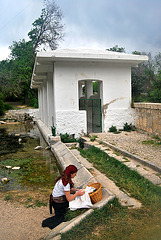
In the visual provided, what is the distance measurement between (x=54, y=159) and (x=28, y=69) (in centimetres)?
2638

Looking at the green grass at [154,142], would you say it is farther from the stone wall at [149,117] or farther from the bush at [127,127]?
the bush at [127,127]

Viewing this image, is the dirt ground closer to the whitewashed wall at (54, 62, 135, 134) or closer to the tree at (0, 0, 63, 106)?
the whitewashed wall at (54, 62, 135, 134)

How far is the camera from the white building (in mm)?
11484

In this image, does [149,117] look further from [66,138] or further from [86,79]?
[66,138]

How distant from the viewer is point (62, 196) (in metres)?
4.40

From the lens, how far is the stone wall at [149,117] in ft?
33.8

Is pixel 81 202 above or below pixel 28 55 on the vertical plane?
below

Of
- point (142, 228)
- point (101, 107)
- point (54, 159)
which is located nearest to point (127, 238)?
point (142, 228)

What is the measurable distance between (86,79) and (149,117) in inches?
144

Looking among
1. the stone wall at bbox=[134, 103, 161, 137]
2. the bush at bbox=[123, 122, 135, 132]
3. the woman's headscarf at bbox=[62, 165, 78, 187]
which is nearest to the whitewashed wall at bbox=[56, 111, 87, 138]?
the bush at bbox=[123, 122, 135, 132]

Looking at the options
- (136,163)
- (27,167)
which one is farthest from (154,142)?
(27,167)

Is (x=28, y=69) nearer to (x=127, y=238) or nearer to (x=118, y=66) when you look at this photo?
(x=118, y=66)

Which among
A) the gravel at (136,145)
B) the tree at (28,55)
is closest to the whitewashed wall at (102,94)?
the gravel at (136,145)

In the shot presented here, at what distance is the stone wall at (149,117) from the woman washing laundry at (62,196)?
6.90m
